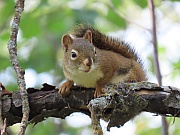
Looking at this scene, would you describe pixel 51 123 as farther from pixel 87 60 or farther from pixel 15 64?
pixel 15 64

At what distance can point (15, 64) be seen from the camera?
6.42 feet

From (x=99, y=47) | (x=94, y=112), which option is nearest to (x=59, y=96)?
(x=94, y=112)

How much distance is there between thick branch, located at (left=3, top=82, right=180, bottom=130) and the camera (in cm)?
193

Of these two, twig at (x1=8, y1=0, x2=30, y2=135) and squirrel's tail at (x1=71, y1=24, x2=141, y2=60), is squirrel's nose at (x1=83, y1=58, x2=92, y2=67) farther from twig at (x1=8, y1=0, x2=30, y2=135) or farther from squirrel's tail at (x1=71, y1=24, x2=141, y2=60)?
twig at (x1=8, y1=0, x2=30, y2=135)

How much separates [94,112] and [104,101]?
155 mm

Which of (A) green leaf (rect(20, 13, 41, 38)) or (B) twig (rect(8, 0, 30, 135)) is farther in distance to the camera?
(A) green leaf (rect(20, 13, 41, 38))

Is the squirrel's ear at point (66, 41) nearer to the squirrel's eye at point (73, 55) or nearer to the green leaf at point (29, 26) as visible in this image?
the squirrel's eye at point (73, 55)

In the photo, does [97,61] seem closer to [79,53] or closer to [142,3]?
[79,53]

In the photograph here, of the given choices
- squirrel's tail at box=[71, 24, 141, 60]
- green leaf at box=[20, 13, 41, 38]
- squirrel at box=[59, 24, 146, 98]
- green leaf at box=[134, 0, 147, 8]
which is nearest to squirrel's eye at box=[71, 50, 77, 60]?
squirrel at box=[59, 24, 146, 98]

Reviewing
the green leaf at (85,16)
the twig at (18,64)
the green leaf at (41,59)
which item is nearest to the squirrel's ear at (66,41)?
the twig at (18,64)

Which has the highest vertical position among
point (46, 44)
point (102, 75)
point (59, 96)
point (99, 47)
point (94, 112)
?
point (46, 44)

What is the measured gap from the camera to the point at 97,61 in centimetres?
258

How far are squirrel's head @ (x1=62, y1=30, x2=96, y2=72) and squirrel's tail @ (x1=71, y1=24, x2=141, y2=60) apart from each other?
0.10m

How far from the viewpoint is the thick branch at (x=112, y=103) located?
1.93 metres
